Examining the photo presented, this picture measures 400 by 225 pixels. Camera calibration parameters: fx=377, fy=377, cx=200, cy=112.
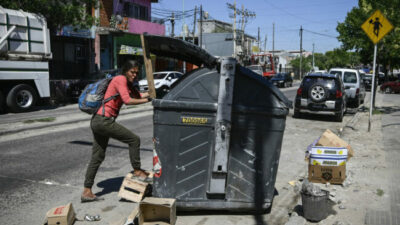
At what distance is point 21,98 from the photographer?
15.4m

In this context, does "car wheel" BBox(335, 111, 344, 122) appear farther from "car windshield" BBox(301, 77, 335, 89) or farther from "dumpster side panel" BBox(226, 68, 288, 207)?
"dumpster side panel" BBox(226, 68, 288, 207)

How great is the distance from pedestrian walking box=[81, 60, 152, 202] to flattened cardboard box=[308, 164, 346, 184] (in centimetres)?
264

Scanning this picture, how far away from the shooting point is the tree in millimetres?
17347

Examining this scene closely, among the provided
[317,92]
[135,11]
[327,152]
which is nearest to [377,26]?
[317,92]

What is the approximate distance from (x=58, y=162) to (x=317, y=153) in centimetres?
458

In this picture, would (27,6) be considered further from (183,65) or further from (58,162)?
(183,65)

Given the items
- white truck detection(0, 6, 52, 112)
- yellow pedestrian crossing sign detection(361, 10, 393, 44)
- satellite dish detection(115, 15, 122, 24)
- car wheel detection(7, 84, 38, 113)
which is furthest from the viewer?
satellite dish detection(115, 15, 122, 24)

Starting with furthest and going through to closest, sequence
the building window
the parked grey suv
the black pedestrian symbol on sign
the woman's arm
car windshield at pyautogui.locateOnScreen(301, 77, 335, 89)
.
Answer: the building window < car windshield at pyautogui.locateOnScreen(301, 77, 335, 89) < the parked grey suv < the black pedestrian symbol on sign < the woman's arm

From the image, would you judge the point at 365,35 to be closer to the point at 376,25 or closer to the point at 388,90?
the point at 376,25

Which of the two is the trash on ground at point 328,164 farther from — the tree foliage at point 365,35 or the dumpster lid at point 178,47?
the tree foliage at point 365,35

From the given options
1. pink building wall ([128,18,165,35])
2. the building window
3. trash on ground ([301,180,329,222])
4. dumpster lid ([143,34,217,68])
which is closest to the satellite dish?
pink building wall ([128,18,165,35])

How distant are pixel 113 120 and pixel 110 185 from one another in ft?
4.58

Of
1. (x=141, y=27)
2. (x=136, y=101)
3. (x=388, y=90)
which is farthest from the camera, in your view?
(x=388, y=90)

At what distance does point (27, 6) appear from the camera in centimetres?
1744
